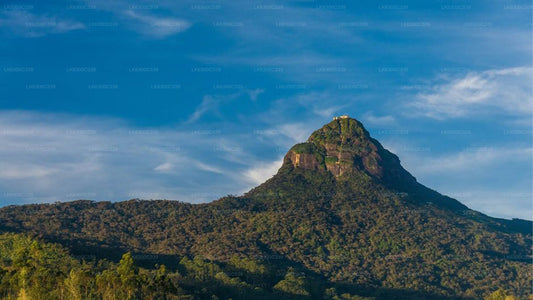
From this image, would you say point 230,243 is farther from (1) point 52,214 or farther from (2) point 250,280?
(1) point 52,214

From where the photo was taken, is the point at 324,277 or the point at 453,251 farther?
the point at 453,251

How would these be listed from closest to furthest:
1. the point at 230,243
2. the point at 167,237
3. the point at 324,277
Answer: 1. the point at 324,277
2. the point at 230,243
3. the point at 167,237

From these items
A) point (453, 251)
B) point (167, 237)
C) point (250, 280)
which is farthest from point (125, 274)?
point (453, 251)

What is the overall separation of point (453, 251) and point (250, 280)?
80.4 metres

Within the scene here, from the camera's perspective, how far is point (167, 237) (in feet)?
612

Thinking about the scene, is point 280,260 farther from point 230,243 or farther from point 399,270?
point 399,270

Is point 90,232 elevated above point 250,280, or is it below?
above

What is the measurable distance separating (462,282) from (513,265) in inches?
1122

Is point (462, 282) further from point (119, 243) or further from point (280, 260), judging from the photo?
point (119, 243)

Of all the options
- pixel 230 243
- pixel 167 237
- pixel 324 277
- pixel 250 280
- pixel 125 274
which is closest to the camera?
pixel 125 274

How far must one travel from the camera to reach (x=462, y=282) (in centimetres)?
16825

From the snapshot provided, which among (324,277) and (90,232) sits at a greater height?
(90,232)

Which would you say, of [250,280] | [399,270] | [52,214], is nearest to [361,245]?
[399,270]

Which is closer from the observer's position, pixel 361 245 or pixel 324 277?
pixel 324 277
